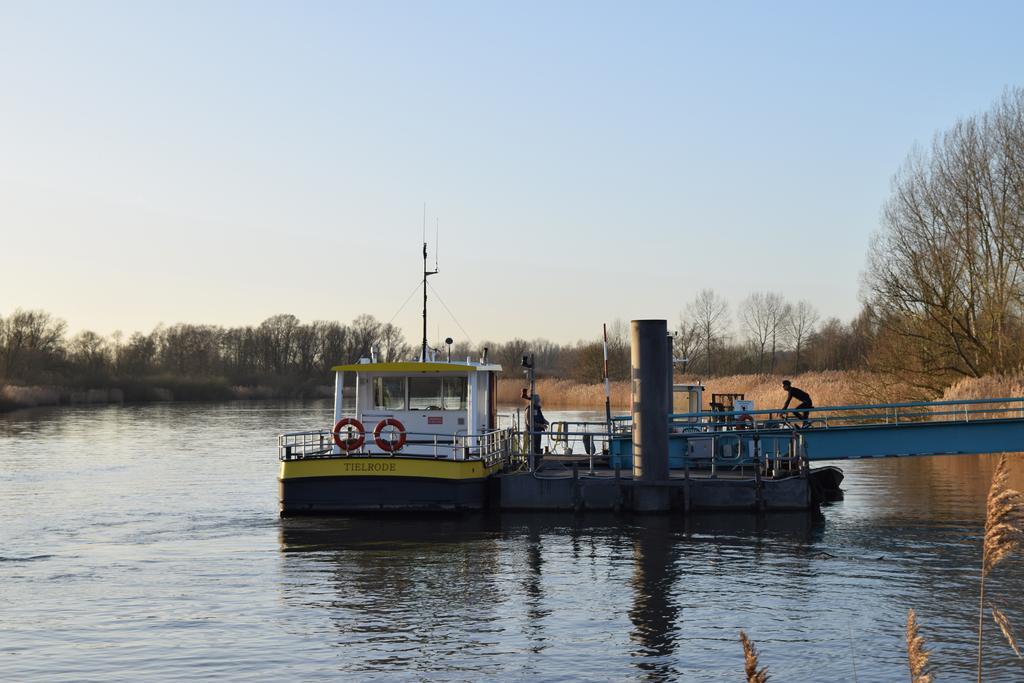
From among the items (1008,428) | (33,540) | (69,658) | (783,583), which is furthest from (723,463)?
(69,658)

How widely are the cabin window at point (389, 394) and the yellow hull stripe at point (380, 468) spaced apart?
2.41 metres

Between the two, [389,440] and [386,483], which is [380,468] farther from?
[389,440]

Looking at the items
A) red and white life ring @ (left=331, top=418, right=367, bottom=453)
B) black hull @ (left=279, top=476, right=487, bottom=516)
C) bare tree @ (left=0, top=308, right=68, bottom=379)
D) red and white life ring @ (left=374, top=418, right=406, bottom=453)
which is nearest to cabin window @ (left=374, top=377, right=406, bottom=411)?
red and white life ring @ (left=374, top=418, right=406, bottom=453)

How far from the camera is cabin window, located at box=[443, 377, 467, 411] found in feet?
84.0

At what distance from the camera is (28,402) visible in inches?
3088

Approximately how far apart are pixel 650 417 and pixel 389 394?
585 cm

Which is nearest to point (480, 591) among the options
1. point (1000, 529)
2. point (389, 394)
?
point (389, 394)

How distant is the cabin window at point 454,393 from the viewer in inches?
1008

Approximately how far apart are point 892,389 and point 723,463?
20158 millimetres

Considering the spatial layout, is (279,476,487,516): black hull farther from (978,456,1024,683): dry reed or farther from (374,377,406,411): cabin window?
(978,456,1024,683): dry reed

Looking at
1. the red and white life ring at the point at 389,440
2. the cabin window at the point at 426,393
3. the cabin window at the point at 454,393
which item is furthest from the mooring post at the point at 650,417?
the red and white life ring at the point at 389,440

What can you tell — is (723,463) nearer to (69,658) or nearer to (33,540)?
(33,540)

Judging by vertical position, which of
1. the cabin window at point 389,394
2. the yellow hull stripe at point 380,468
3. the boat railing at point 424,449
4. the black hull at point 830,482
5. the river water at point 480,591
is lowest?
the river water at point 480,591

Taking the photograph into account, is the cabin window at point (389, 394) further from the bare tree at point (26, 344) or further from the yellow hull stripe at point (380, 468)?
the bare tree at point (26, 344)
